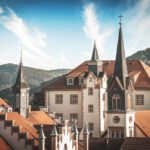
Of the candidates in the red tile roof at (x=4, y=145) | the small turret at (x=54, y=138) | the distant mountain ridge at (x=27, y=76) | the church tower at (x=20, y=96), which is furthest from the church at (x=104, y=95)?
the distant mountain ridge at (x=27, y=76)

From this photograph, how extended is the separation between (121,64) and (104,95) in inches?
172

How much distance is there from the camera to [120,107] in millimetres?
58250

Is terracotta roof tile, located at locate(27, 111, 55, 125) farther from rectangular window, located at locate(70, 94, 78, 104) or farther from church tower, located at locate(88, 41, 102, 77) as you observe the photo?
church tower, located at locate(88, 41, 102, 77)

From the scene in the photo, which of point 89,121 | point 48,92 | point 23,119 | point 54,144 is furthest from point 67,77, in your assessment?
point 54,144

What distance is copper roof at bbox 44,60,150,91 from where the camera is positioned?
64.4 metres

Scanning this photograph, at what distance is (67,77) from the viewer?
214ft

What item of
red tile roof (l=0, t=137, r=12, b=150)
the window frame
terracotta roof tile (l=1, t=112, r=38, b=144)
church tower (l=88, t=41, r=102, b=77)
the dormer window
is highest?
church tower (l=88, t=41, r=102, b=77)

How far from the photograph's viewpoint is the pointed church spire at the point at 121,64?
5919 centimetres

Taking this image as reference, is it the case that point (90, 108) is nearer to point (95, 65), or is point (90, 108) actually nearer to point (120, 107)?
point (120, 107)

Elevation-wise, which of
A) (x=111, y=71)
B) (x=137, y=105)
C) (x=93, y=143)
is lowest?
(x=93, y=143)

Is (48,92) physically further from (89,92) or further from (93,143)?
(93,143)

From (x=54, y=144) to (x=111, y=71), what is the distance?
3182cm

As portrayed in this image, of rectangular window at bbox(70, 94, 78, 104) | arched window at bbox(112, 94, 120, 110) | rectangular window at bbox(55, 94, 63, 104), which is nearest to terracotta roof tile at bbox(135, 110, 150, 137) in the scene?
arched window at bbox(112, 94, 120, 110)

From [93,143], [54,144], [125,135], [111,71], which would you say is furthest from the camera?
[111,71]
